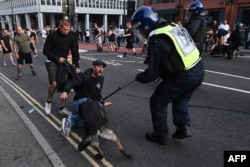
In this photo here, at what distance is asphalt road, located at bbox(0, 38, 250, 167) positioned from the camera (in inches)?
129

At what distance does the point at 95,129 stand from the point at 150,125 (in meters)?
1.53

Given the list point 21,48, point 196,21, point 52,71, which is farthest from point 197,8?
point 21,48

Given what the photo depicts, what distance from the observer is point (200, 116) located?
4.67m

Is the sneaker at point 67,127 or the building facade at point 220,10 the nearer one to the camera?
the sneaker at point 67,127

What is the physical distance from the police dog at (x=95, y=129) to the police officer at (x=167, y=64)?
2.25 feet

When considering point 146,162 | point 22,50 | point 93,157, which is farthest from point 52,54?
point 22,50

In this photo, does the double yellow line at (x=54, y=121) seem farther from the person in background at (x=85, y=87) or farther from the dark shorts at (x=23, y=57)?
the dark shorts at (x=23, y=57)

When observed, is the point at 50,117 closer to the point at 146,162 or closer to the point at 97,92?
the point at 97,92

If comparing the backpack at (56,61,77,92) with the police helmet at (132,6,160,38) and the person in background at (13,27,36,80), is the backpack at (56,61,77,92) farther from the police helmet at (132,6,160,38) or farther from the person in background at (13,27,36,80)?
the person in background at (13,27,36,80)

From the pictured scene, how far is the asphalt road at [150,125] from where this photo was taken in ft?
10.7

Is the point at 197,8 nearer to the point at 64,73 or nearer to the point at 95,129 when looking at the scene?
the point at 64,73

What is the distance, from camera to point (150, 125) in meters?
4.30

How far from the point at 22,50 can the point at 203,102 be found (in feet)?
22.0

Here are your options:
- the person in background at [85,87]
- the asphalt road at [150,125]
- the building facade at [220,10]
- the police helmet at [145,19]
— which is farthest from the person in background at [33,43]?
the building facade at [220,10]
